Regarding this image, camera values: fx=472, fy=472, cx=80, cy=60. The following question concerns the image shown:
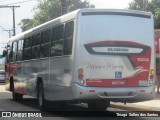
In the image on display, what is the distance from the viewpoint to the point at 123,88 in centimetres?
1416

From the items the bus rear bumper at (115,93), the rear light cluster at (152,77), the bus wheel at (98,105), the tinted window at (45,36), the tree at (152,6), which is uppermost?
the tree at (152,6)

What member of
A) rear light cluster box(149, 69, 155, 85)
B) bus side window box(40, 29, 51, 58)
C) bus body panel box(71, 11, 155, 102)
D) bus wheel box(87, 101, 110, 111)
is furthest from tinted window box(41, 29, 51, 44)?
rear light cluster box(149, 69, 155, 85)

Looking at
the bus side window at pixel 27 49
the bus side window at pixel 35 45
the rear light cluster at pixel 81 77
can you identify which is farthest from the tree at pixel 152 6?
the rear light cluster at pixel 81 77

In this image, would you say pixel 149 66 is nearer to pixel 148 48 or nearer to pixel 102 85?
pixel 148 48

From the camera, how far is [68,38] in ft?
48.2

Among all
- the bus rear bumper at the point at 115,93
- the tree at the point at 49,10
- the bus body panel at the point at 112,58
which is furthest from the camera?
the tree at the point at 49,10

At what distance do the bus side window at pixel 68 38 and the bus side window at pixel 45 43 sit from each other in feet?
6.40

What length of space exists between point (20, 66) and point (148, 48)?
27.6 feet

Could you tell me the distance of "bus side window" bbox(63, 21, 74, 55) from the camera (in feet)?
47.4

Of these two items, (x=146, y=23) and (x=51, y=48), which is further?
(x=51, y=48)

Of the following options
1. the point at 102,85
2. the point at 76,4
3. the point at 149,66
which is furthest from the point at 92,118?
the point at 76,4

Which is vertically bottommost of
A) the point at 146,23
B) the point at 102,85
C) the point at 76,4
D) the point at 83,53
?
the point at 102,85

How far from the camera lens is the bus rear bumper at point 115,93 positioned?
13.8 meters

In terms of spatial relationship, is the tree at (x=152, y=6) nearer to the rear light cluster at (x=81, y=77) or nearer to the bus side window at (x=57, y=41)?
the bus side window at (x=57, y=41)
